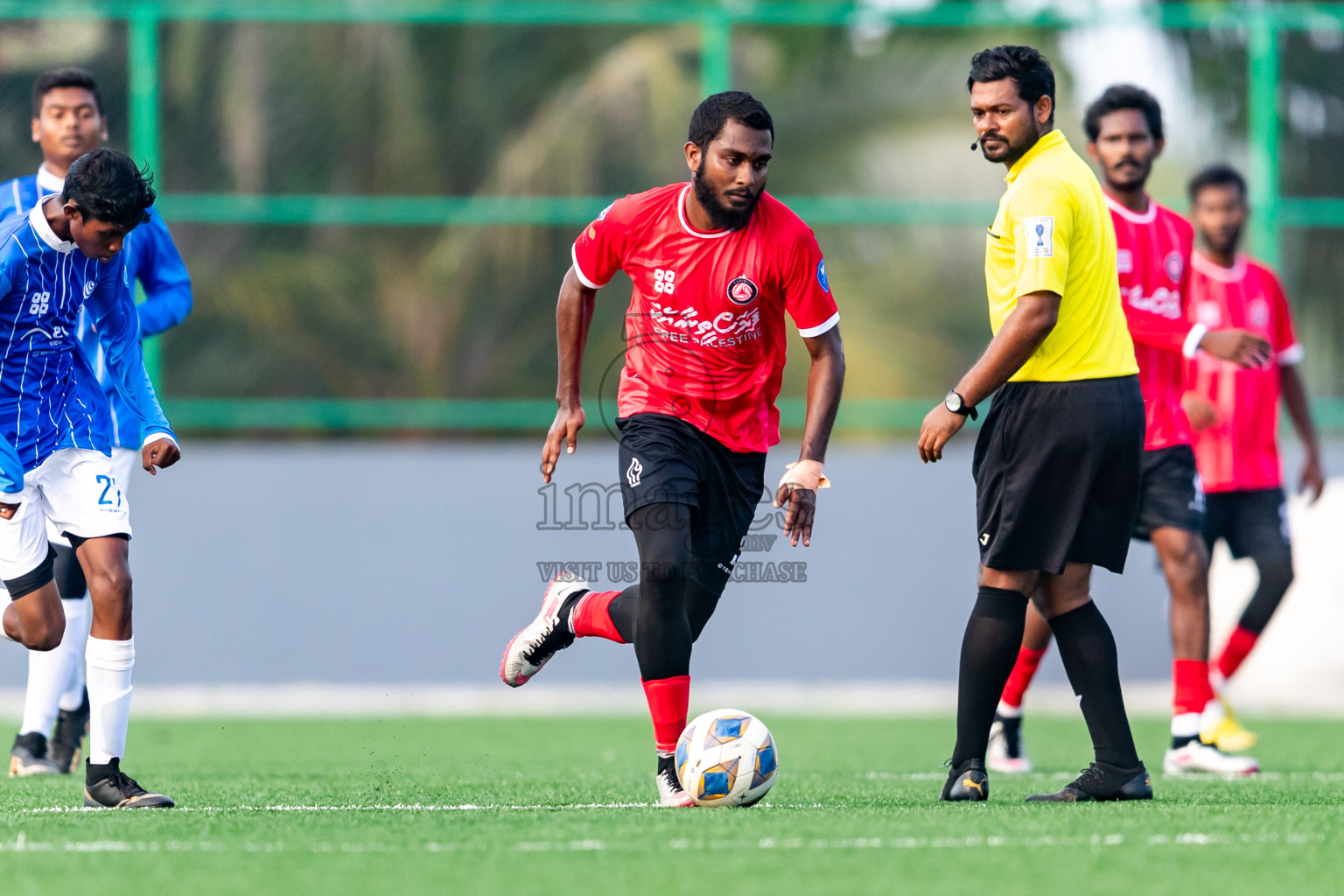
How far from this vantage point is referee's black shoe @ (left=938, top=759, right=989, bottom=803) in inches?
215

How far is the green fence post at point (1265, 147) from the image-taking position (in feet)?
39.1

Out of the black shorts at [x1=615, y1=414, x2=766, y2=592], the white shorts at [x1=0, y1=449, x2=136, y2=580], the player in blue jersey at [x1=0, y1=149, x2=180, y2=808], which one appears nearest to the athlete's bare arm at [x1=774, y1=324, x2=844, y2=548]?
the black shorts at [x1=615, y1=414, x2=766, y2=592]

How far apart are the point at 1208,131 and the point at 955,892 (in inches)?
358

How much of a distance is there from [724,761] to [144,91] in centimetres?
797

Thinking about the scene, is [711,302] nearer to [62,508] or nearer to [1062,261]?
[1062,261]

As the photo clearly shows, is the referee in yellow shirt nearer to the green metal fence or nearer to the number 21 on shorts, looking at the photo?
the number 21 on shorts

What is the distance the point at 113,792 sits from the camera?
5.37 meters

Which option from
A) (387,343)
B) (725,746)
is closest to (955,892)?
(725,746)

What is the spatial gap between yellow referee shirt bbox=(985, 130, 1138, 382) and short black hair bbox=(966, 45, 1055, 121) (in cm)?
15

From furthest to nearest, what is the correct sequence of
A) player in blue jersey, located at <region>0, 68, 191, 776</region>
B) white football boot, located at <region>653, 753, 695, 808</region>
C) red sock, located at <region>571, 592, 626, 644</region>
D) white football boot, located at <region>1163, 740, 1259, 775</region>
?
player in blue jersey, located at <region>0, 68, 191, 776</region> < white football boot, located at <region>1163, 740, 1259, 775</region> < red sock, located at <region>571, 592, 626, 644</region> < white football boot, located at <region>653, 753, 695, 808</region>

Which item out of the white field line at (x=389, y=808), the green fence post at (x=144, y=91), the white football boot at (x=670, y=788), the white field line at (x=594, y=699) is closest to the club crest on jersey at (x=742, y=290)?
the white football boot at (x=670, y=788)

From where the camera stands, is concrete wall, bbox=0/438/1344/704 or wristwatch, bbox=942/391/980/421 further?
concrete wall, bbox=0/438/1344/704

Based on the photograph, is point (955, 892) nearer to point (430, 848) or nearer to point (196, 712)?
point (430, 848)

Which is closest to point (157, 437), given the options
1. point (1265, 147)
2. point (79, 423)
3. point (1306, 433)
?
point (79, 423)
